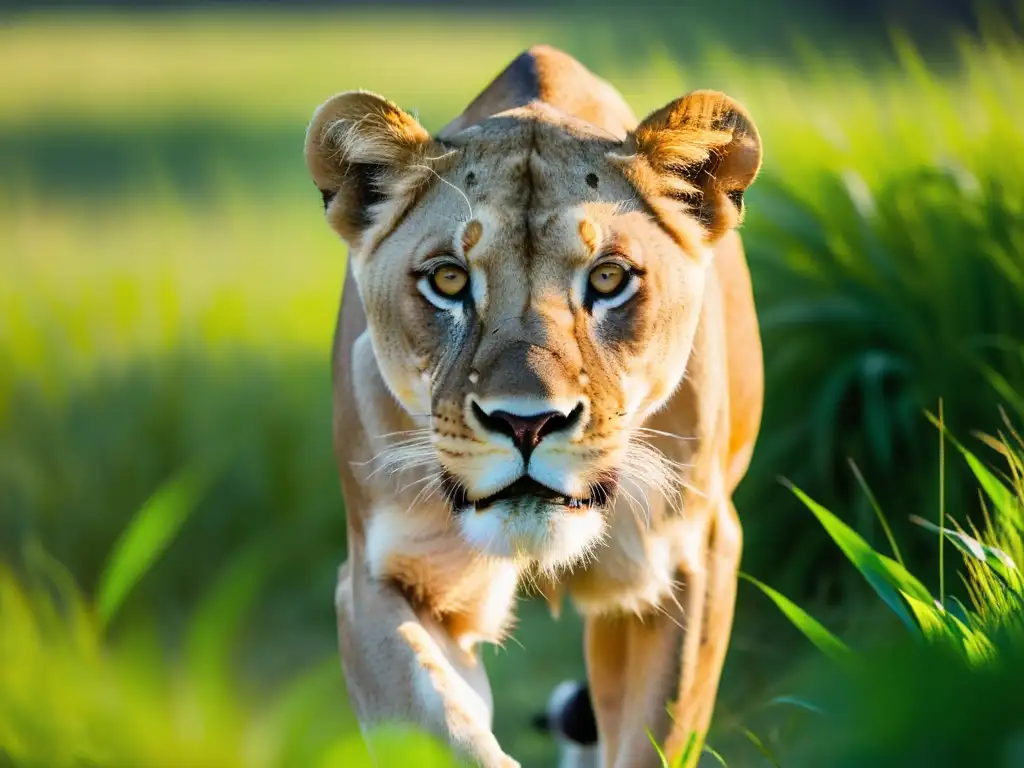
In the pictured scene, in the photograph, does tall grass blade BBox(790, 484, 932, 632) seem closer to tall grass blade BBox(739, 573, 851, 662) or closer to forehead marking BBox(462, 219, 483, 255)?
tall grass blade BBox(739, 573, 851, 662)

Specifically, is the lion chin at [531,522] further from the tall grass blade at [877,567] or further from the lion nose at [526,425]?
the tall grass blade at [877,567]

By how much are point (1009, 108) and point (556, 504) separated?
2.60 metres

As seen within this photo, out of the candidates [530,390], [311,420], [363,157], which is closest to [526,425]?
[530,390]

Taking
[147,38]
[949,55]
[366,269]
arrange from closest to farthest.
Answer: [366,269] → [949,55] → [147,38]

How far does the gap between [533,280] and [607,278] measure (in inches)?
5.2

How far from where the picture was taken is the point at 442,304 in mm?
2488

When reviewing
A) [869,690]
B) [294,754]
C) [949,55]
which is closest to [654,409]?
[294,754]

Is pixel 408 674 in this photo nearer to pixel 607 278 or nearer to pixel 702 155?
pixel 607 278

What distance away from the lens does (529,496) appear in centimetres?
232

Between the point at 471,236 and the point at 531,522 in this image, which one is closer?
the point at 531,522

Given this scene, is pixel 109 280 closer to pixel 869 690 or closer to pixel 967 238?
pixel 967 238

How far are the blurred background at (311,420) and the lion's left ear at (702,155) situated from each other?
0.62 metres

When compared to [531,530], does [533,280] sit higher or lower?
higher

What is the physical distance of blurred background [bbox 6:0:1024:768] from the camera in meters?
2.16
